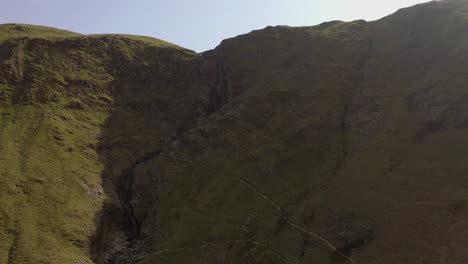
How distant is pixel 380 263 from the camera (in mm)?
46531

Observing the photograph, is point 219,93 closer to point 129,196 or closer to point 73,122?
point 73,122

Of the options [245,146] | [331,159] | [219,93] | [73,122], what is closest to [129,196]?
[245,146]

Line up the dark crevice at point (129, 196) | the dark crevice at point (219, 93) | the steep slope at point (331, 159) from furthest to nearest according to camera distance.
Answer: the dark crevice at point (219, 93), the dark crevice at point (129, 196), the steep slope at point (331, 159)

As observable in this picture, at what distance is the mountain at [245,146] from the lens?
53812mm

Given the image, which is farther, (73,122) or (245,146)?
(73,122)

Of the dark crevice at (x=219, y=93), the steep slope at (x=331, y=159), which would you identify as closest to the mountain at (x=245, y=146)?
the steep slope at (x=331, y=159)

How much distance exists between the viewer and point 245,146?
7438 centimetres

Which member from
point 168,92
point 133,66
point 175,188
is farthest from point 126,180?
point 133,66

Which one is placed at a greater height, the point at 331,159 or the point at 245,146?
the point at 331,159

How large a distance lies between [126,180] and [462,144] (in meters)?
46.8

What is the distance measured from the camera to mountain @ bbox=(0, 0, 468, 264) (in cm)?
5381

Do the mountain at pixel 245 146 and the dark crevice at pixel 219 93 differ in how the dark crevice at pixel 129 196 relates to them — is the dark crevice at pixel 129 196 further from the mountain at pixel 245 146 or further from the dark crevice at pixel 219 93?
the dark crevice at pixel 219 93

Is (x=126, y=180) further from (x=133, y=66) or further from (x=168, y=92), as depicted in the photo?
(x=133, y=66)

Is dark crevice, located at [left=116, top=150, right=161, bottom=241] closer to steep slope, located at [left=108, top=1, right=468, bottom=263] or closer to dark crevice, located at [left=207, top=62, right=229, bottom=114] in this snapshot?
steep slope, located at [left=108, top=1, right=468, bottom=263]
